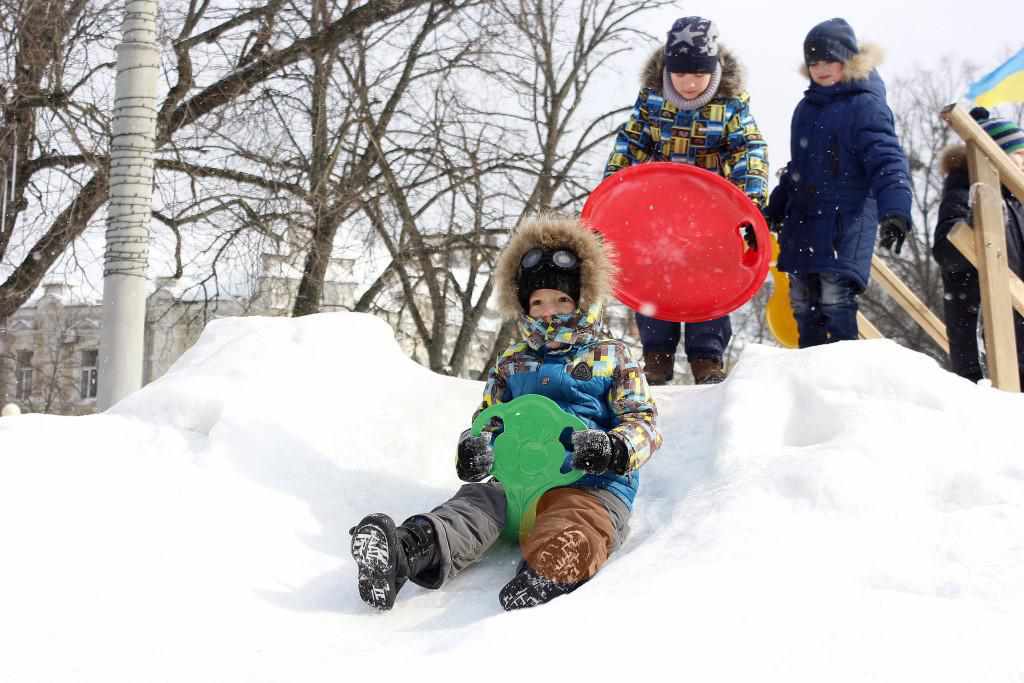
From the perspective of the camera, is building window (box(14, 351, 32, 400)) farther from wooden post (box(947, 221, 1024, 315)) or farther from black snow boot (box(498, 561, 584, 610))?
black snow boot (box(498, 561, 584, 610))

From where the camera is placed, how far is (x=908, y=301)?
19.0 feet

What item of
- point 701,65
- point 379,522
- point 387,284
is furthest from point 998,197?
point 387,284

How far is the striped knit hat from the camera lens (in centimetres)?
484

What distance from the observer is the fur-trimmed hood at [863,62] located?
171 inches

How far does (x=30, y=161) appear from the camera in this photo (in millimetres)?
7828

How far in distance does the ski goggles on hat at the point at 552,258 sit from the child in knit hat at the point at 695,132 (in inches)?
58.0

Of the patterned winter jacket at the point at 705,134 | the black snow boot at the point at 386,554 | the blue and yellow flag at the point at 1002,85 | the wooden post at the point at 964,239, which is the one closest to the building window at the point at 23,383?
the patterned winter jacket at the point at 705,134

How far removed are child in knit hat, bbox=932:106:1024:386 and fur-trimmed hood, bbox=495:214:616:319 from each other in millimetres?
2466

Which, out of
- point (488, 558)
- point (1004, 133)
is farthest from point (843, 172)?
point (488, 558)

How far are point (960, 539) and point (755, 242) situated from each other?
234cm

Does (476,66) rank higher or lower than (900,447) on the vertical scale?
higher

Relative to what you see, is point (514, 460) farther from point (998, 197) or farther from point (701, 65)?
point (998, 197)

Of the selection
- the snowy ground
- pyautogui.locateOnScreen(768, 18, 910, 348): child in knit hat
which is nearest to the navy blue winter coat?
pyautogui.locateOnScreen(768, 18, 910, 348): child in knit hat

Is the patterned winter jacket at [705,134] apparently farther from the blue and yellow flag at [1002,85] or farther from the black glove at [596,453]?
the blue and yellow flag at [1002,85]
